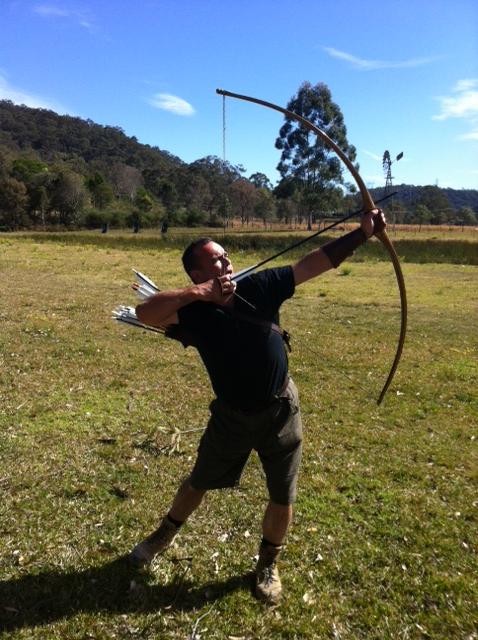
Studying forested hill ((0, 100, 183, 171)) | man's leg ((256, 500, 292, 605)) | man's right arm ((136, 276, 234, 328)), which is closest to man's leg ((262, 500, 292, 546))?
man's leg ((256, 500, 292, 605))

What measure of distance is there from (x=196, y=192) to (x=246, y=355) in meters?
85.4

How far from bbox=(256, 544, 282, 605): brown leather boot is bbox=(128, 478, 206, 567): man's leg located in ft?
1.50

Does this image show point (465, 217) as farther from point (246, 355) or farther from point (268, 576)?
point (246, 355)

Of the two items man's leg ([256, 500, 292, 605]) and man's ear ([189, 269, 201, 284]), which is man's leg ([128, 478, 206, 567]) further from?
man's ear ([189, 269, 201, 284])

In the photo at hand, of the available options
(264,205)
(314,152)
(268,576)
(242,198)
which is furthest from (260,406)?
(264,205)

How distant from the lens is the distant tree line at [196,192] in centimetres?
5294

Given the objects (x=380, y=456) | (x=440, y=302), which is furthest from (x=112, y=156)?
(x=380, y=456)

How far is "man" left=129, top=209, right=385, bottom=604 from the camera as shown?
2561 mm

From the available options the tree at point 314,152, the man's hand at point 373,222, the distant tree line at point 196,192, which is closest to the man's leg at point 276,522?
the man's hand at point 373,222

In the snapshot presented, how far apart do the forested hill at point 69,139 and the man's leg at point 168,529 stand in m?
120

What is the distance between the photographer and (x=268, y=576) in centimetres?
292

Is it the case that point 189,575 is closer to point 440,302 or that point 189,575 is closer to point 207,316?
point 207,316

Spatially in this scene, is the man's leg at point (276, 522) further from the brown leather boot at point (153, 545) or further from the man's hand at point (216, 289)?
the man's hand at point (216, 289)

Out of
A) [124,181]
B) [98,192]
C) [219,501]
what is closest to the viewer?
[219,501]
